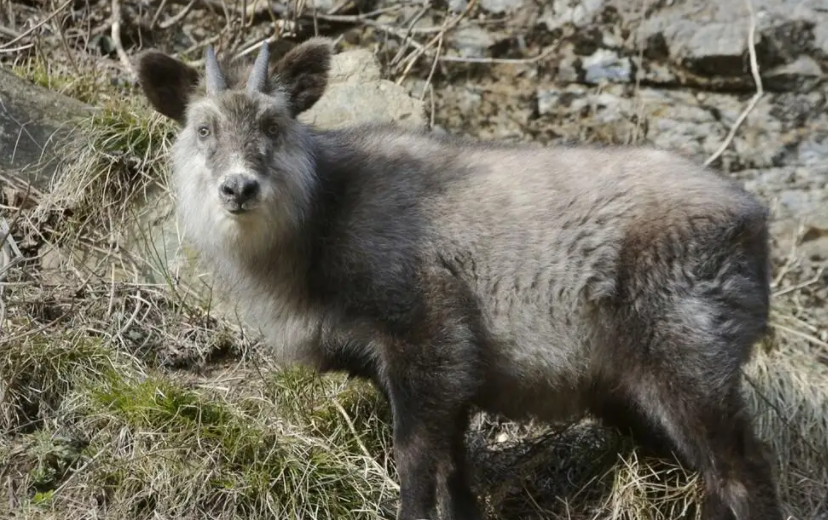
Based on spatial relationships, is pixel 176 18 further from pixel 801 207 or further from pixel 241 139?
pixel 801 207

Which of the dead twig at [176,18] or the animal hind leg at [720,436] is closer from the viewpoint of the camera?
the animal hind leg at [720,436]

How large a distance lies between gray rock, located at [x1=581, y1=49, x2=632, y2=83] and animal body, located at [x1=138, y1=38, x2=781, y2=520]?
2147 millimetres

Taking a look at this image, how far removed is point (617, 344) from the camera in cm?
471

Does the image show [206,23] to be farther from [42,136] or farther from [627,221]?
[627,221]

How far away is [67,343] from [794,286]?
4.13 metres

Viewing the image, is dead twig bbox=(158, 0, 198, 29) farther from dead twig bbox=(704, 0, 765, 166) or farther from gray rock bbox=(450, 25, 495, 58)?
dead twig bbox=(704, 0, 765, 166)

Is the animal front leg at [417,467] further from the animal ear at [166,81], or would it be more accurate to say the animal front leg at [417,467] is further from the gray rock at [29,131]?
the gray rock at [29,131]

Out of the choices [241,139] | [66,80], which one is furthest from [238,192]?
[66,80]

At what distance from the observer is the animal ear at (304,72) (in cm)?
508

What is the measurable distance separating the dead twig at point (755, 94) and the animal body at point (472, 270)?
174cm

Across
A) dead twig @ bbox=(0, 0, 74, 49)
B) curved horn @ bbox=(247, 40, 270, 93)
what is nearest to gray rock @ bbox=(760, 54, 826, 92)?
curved horn @ bbox=(247, 40, 270, 93)

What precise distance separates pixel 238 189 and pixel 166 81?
849 mm

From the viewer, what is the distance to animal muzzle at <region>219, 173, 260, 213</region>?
14.8 ft

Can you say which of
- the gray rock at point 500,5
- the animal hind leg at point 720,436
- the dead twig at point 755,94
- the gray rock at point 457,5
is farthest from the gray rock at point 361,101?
the animal hind leg at point 720,436
